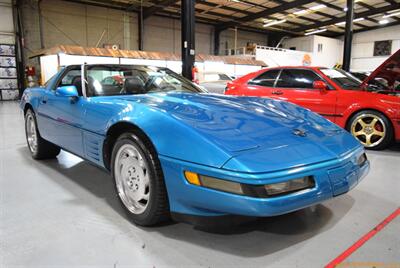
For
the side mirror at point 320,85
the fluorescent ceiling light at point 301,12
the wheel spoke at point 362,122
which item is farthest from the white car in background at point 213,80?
the fluorescent ceiling light at point 301,12

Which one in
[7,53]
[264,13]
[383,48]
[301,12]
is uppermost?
[301,12]

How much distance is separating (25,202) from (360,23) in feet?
82.9

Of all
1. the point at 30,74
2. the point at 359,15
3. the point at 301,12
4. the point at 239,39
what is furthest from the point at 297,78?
the point at 239,39

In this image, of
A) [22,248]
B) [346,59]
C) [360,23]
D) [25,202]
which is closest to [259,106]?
[22,248]

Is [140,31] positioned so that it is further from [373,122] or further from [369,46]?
[369,46]

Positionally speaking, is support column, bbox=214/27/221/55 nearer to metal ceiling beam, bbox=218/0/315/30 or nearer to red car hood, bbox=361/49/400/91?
metal ceiling beam, bbox=218/0/315/30

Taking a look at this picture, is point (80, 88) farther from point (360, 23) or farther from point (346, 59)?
point (360, 23)

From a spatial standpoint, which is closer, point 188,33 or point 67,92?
point 67,92

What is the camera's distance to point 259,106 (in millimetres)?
2230

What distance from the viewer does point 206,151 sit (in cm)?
151

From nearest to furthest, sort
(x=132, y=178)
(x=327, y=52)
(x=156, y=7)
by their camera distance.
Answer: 1. (x=132, y=178)
2. (x=156, y=7)
3. (x=327, y=52)

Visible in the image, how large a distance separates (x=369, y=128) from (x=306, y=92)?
1.03 m

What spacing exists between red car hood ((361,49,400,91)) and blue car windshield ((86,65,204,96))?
2557mm

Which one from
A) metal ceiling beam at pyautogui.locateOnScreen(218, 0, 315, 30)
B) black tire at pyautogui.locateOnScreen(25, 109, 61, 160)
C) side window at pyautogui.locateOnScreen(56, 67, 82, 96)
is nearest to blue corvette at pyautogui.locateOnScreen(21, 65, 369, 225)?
side window at pyautogui.locateOnScreen(56, 67, 82, 96)
